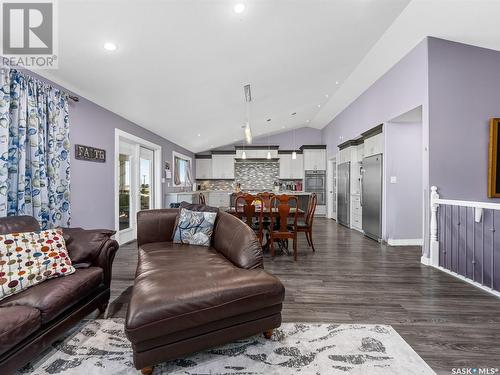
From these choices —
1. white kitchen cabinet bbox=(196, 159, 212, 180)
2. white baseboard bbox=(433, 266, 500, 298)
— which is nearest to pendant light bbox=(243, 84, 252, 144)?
white baseboard bbox=(433, 266, 500, 298)

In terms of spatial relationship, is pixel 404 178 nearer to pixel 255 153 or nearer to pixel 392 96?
pixel 392 96

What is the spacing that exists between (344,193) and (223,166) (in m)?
4.64

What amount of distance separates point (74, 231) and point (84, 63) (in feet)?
5.92

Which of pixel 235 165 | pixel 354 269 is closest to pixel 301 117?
pixel 235 165

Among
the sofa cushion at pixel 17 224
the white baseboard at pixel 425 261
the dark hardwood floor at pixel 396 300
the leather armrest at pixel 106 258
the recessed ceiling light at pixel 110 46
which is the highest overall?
the recessed ceiling light at pixel 110 46

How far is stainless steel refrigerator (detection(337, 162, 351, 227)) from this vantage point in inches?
263

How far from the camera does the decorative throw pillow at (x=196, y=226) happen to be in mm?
2760

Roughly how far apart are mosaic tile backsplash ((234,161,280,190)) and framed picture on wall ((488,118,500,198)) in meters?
6.63

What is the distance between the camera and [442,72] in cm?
360

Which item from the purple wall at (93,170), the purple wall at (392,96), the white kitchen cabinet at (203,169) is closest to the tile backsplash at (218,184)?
the white kitchen cabinet at (203,169)

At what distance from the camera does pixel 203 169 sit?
9805 millimetres

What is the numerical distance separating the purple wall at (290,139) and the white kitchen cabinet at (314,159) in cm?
95

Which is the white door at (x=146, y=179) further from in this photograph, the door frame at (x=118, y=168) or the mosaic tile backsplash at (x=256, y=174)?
the mosaic tile backsplash at (x=256, y=174)

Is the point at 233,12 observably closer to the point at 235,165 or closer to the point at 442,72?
the point at 442,72
